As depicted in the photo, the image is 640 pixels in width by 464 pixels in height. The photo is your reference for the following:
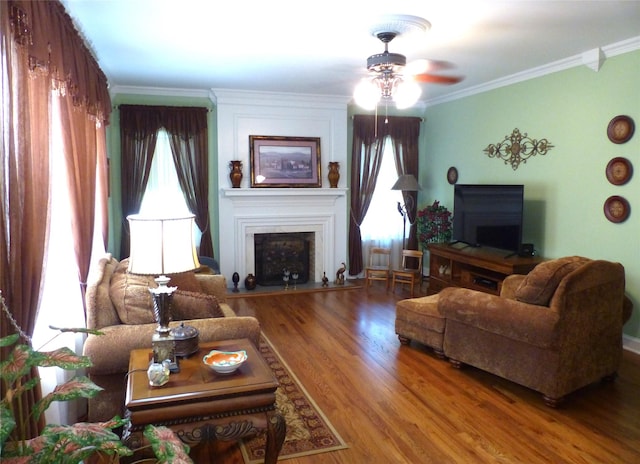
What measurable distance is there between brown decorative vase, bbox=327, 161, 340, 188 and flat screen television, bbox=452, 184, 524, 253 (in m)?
1.66

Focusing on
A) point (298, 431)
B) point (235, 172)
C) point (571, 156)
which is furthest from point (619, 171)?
point (235, 172)

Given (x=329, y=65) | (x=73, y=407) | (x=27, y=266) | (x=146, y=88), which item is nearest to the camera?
(x=27, y=266)

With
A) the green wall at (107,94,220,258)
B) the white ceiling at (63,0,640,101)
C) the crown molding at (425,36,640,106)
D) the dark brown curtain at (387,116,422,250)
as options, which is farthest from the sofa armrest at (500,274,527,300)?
the green wall at (107,94,220,258)

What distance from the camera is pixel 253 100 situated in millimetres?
6145

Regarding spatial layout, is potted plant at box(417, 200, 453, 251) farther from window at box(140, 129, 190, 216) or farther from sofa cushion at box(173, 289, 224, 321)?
sofa cushion at box(173, 289, 224, 321)

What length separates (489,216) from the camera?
17.4 feet

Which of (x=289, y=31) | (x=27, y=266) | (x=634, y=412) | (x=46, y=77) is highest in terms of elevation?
(x=289, y=31)

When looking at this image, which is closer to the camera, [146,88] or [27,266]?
[27,266]

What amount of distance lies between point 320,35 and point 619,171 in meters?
2.88

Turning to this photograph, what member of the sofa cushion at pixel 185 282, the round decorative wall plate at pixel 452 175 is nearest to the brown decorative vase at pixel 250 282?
the sofa cushion at pixel 185 282

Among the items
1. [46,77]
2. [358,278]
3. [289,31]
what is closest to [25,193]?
[46,77]

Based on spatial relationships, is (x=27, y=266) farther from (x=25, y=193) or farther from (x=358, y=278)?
(x=358, y=278)

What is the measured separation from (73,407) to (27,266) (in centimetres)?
134

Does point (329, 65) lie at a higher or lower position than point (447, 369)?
higher
